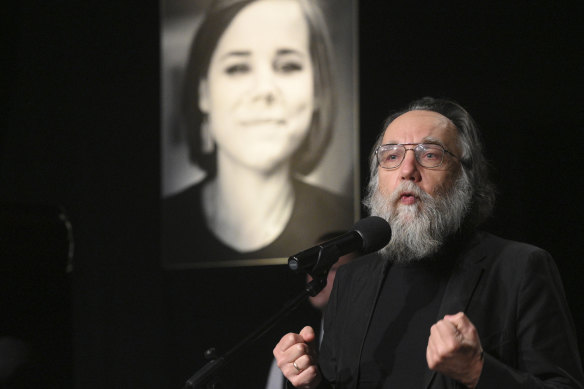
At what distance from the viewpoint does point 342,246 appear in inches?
66.4

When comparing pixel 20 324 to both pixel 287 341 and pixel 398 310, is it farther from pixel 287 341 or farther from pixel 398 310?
pixel 398 310

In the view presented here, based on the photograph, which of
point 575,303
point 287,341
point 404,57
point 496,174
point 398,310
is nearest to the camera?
point 287,341

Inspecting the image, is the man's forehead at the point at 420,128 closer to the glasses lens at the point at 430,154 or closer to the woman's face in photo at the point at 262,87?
the glasses lens at the point at 430,154

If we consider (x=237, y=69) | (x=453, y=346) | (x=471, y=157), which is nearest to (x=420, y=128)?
(x=471, y=157)

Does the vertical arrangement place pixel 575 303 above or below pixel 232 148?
below

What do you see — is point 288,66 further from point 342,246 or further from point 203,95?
point 342,246

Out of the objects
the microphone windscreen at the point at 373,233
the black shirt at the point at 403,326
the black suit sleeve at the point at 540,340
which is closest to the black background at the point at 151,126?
the black shirt at the point at 403,326

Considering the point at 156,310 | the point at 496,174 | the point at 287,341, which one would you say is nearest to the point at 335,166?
the point at 496,174

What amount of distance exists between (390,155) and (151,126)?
2.27m

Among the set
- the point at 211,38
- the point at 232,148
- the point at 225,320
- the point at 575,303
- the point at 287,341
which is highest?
the point at 211,38

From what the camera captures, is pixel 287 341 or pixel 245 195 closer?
pixel 287 341

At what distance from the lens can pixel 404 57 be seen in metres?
3.89

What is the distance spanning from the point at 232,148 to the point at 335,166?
0.65 meters

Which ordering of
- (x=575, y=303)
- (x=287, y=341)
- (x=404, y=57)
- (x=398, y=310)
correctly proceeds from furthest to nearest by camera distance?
1. (x=404, y=57)
2. (x=575, y=303)
3. (x=398, y=310)
4. (x=287, y=341)
